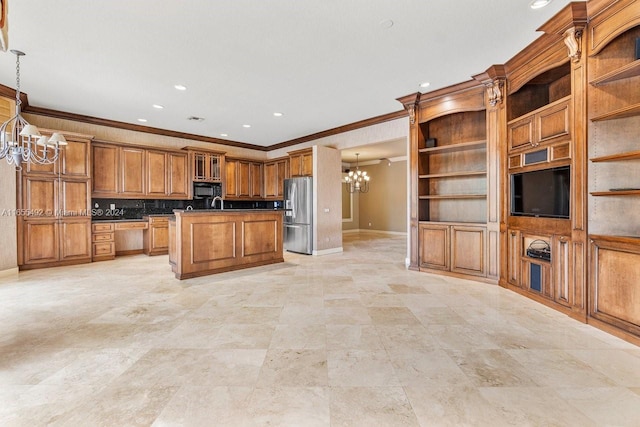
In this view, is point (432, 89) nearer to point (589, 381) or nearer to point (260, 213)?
point (260, 213)

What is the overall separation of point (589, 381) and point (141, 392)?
2.81 metres

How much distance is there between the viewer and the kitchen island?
4.45 meters

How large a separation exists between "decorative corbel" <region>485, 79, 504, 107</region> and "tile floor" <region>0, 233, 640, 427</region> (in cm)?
260

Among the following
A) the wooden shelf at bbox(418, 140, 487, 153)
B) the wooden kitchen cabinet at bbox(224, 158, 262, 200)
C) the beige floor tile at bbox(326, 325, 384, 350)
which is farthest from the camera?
the wooden kitchen cabinet at bbox(224, 158, 262, 200)

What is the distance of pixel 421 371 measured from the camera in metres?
1.98

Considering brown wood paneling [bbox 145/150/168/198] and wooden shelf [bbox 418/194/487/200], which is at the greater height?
brown wood paneling [bbox 145/150/168/198]

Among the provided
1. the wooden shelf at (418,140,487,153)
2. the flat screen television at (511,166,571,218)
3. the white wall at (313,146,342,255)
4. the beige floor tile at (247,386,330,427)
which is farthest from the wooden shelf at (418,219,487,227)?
the beige floor tile at (247,386,330,427)

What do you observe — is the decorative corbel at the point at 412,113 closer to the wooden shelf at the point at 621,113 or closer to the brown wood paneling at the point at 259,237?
the wooden shelf at the point at 621,113

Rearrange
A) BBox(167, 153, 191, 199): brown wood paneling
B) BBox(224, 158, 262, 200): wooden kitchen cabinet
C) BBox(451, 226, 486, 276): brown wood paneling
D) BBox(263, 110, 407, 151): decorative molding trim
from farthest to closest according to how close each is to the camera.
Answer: BBox(224, 158, 262, 200): wooden kitchen cabinet
BBox(167, 153, 191, 199): brown wood paneling
BBox(263, 110, 407, 151): decorative molding trim
BBox(451, 226, 486, 276): brown wood paneling

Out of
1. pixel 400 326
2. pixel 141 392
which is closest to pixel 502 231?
pixel 400 326

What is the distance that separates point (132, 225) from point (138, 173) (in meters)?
1.16

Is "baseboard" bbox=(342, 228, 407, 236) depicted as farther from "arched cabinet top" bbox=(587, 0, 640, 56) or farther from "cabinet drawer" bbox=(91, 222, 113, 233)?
"arched cabinet top" bbox=(587, 0, 640, 56)

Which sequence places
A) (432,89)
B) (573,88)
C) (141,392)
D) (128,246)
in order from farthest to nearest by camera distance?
(128,246) → (432,89) → (573,88) → (141,392)

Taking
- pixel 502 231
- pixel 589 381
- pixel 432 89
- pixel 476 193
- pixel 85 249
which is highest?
pixel 432 89
